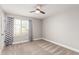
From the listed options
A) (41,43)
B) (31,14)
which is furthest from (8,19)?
(41,43)

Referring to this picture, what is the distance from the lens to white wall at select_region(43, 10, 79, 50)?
1.51 metres

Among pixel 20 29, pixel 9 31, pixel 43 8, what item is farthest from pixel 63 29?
pixel 9 31

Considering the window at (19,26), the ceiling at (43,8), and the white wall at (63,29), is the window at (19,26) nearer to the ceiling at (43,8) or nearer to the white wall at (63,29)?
the ceiling at (43,8)

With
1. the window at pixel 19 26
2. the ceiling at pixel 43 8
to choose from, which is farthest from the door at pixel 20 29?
Answer: the ceiling at pixel 43 8

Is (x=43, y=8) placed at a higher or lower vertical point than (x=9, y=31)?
higher

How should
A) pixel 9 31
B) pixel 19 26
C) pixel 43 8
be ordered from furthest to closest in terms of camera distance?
pixel 43 8 < pixel 9 31 < pixel 19 26

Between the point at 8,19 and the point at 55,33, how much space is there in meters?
1.14

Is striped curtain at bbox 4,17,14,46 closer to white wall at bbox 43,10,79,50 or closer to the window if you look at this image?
the window

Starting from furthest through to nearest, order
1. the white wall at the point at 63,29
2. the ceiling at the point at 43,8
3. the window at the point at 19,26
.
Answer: the white wall at the point at 63,29, the window at the point at 19,26, the ceiling at the point at 43,8

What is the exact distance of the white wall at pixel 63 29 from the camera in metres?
1.51

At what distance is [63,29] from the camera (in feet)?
5.29

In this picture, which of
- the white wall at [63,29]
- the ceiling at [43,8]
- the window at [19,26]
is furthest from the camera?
the white wall at [63,29]

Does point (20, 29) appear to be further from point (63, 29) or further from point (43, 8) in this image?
point (63, 29)

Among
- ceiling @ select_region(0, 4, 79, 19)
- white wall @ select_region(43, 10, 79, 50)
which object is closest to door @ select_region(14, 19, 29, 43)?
ceiling @ select_region(0, 4, 79, 19)
